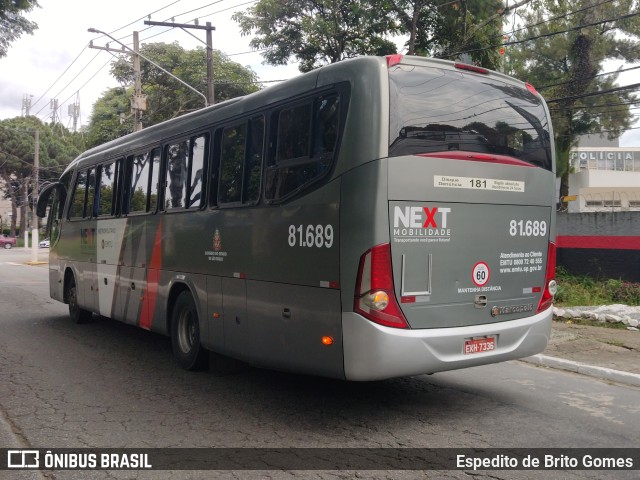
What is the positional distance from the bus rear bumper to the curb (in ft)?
7.99

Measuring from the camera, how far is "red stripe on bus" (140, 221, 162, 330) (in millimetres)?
8328

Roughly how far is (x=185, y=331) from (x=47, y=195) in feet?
19.6

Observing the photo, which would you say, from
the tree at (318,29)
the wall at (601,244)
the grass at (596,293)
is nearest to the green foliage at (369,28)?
the tree at (318,29)

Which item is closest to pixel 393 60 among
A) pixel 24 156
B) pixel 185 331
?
pixel 185 331

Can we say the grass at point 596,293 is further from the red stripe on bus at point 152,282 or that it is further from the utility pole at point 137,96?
the utility pole at point 137,96

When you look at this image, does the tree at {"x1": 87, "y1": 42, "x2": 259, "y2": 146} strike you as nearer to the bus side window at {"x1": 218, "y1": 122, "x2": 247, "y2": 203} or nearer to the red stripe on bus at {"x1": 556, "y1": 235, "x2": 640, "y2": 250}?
the red stripe on bus at {"x1": 556, "y1": 235, "x2": 640, "y2": 250}

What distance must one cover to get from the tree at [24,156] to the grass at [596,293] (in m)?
50.0

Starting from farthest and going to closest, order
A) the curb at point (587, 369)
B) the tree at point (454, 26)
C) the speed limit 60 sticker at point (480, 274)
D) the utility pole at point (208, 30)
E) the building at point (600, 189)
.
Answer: the building at point (600, 189), the utility pole at point (208, 30), the tree at point (454, 26), the curb at point (587, 369), the speed limit 60 sticker at point (480, 274)

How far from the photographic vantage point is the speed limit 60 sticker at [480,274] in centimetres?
580

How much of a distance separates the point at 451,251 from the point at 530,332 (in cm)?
131

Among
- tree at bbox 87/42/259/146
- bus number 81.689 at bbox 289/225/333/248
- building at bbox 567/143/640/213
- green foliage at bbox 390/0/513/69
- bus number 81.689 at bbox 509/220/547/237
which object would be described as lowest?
bus number 81.689 at bbox 289/225/333/248

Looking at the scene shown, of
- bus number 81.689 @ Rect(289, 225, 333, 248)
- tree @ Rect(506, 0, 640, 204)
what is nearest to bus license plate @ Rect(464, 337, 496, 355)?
bus number 81.689 @ Rect(289, 225, 333, 248)

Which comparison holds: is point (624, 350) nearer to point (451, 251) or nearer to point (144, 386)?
point (451, 251)

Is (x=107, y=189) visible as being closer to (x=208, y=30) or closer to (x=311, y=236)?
(x=311, y=236)
